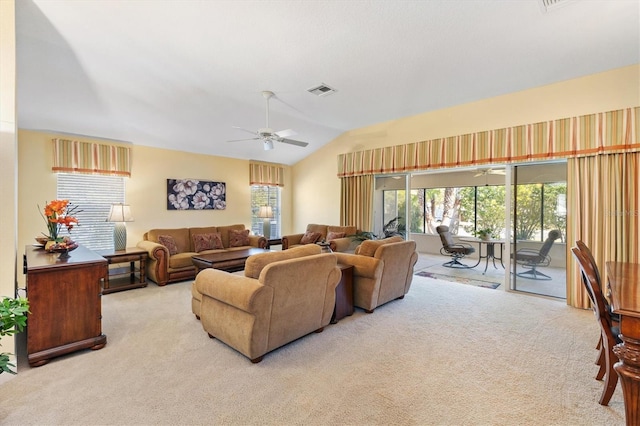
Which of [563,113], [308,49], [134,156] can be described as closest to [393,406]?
[308,49]

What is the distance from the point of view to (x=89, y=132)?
4.98 m

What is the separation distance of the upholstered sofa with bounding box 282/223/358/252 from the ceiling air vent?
9.24 ft

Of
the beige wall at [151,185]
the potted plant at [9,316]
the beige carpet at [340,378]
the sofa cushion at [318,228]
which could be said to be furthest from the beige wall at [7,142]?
the sofa cushion at [318,228]

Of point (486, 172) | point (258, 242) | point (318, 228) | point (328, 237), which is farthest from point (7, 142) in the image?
point (486, 172)

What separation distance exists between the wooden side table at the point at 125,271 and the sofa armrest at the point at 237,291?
8.75 ft

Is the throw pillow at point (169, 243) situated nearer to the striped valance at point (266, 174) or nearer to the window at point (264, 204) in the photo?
the window at point (264, 204)

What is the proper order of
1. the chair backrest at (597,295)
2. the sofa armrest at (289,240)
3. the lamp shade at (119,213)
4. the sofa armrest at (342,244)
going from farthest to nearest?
the sofa armrest at (289,240) → the sofa armrest at (342,244) → the lamp shade at (119,213) → the chair backrest at (597,295)

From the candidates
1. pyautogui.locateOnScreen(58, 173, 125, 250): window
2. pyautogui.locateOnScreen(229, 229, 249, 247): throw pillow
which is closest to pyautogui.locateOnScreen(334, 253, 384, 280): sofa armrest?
pyautogui.locateOnScreen(229, 229, 249, 247): throw pillow

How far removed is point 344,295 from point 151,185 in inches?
177

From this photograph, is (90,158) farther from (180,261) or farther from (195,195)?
(180,261)

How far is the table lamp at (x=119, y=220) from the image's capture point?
4.92 m

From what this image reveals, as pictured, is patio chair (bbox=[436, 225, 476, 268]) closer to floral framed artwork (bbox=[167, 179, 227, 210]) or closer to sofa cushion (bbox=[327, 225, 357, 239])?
sofa cushion (bbox=[327, 225, 357, 239])

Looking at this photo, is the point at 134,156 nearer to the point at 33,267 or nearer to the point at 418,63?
the point at 33,267

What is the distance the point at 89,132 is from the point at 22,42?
6.67 feet
